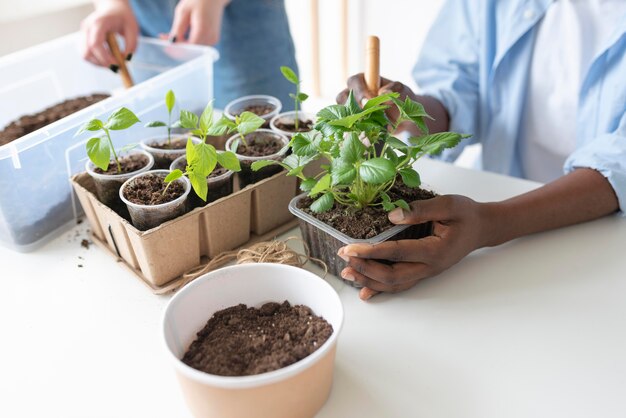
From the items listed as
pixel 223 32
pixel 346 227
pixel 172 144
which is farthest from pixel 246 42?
pixel 346 227

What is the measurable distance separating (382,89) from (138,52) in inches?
32.9

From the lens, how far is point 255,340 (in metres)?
0.62

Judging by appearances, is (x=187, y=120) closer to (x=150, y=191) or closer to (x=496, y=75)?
(x=150, y=191)

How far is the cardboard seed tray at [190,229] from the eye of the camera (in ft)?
A: 2.45

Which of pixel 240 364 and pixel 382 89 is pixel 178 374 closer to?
pixel 240 364

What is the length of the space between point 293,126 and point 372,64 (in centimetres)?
24

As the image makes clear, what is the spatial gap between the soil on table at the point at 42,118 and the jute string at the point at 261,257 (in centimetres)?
61

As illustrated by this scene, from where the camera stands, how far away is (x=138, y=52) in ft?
4.58

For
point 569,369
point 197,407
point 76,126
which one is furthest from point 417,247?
point 76,126

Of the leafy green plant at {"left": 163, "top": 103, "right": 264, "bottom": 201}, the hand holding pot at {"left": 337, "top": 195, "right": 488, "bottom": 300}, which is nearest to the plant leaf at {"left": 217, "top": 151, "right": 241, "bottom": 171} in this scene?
the leafy green plant at {"left": 163, "top": 103, "right": 264, "bottom": 201}

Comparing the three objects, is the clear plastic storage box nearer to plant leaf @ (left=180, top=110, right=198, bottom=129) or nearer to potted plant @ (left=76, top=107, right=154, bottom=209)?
potted plant @ (left=76, top=107, right=154, bottom=209)

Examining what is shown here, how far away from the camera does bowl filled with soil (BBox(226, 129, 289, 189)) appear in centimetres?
87

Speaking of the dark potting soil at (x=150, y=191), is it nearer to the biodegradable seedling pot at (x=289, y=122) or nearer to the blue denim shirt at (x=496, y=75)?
the biodegradable seedling pot at (x=289, y=122)

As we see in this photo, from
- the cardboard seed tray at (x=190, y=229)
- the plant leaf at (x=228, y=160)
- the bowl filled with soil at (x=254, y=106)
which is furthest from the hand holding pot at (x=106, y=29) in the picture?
the plant leaf at (x=228, y=160)
